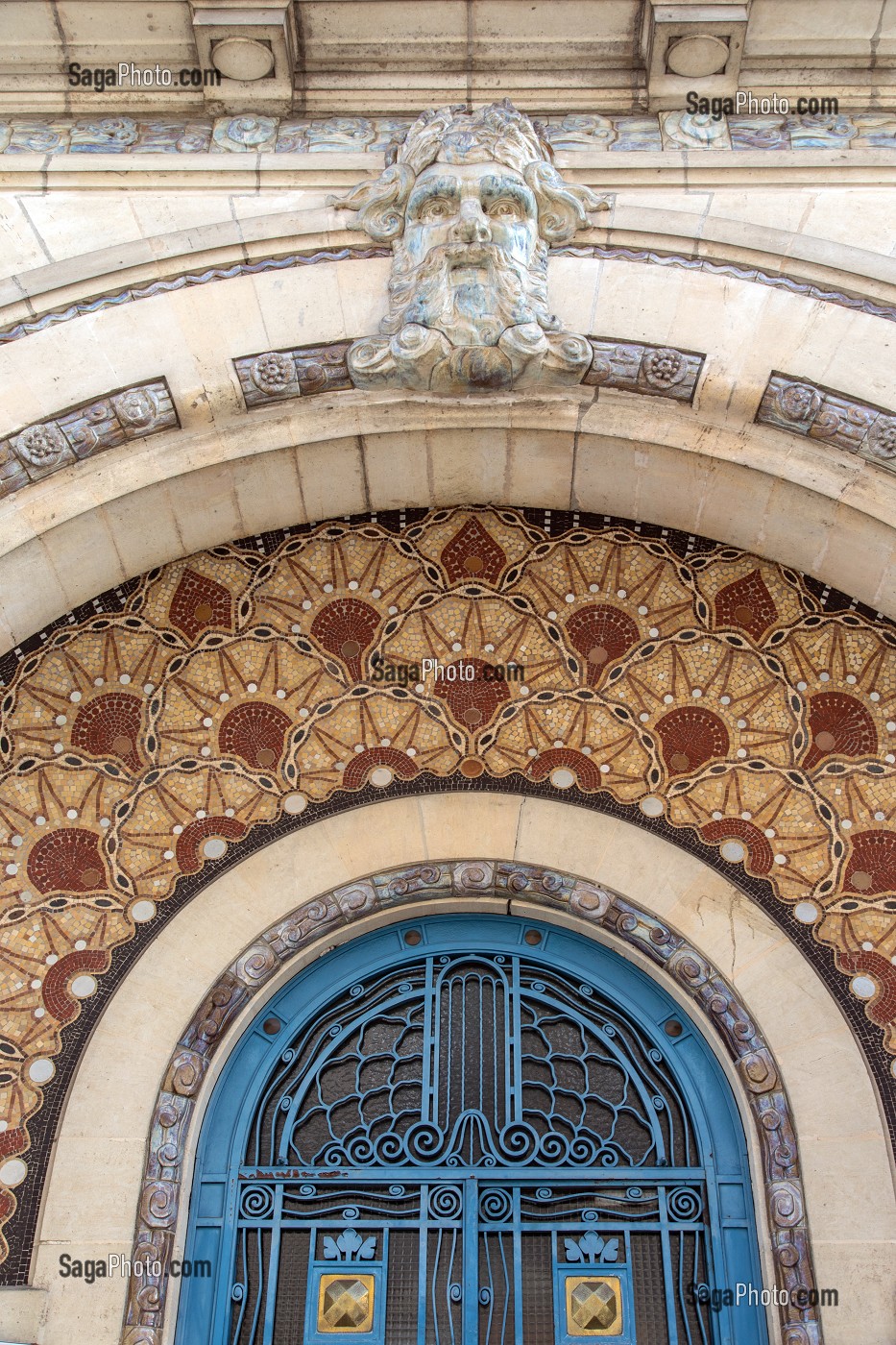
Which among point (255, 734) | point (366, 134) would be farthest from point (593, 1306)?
point (366, 134)

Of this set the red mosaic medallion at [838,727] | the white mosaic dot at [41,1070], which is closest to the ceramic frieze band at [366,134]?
the red mosaic medallion at [838,727]

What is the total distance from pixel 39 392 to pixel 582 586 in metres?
2.32

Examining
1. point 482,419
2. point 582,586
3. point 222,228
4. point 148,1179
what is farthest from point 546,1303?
point 222,228

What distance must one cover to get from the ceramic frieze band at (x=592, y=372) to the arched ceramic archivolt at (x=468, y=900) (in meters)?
1.97

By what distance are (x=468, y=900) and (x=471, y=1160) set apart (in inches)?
38.9

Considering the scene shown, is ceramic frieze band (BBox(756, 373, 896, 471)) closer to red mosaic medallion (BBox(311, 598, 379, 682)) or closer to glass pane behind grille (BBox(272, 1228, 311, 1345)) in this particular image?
red mosaic medallion (BBox(311, 598, 379, 682))

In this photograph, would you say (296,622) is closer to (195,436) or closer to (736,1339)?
(195,436)

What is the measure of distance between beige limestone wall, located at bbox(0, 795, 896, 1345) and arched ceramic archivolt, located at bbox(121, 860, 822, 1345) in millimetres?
45

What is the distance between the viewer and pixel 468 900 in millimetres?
4781

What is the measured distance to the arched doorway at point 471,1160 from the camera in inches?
163

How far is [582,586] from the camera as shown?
16.3ft

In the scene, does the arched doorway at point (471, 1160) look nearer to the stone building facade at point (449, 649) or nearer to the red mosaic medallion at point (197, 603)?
the stone building facade at point (449, 649)

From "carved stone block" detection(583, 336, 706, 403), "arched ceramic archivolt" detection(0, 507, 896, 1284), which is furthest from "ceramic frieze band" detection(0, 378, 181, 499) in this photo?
"carved stone block" detection(583, 336, 706, 403)

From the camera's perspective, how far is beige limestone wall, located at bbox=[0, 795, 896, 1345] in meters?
4.00
